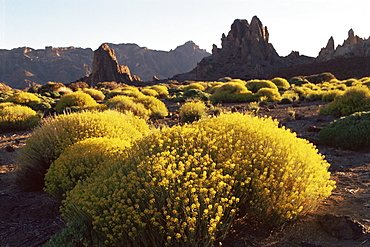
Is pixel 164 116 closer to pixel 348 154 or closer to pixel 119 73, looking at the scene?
pixel 348 154

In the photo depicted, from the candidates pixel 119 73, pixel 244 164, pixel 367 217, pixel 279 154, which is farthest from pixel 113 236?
pixel 119 73

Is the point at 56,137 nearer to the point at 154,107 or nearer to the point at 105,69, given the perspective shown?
the point at 154,107

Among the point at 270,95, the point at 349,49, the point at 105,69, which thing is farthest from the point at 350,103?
the point at 105,69

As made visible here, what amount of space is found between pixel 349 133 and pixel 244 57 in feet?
284

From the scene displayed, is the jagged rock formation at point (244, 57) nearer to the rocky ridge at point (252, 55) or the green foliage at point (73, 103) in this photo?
the rocky ridge at point (252, 55)

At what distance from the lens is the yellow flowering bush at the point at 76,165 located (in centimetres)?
433

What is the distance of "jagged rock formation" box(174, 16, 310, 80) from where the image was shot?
275 ft

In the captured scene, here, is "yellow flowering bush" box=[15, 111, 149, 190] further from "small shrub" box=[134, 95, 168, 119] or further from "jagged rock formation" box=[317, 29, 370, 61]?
"jagged rock formation" box=[317, 29, 370, 61]

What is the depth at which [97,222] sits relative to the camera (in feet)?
9.33

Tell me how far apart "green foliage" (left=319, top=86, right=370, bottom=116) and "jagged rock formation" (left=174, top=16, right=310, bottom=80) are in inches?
2727

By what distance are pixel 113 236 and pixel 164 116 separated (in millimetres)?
8975

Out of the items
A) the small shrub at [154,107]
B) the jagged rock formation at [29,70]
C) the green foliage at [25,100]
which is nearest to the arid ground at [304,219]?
the small shrub at [154,107]

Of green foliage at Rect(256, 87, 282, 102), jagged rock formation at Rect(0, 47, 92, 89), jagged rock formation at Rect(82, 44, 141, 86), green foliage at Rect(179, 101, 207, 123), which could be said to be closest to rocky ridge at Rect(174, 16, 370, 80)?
jagged rock formation at Rect(82, 44, 141, 86)

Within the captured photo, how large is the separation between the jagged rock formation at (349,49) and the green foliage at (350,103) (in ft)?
204
